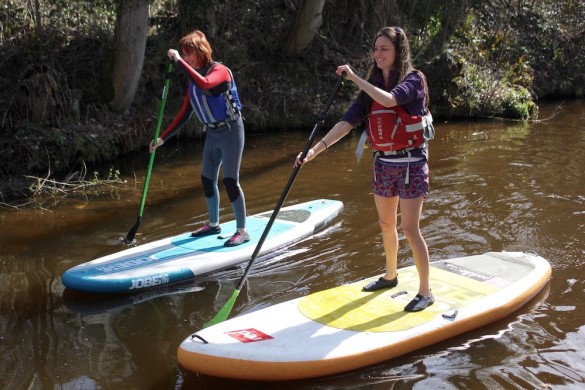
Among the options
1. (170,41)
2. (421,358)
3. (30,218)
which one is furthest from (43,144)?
(421,358)

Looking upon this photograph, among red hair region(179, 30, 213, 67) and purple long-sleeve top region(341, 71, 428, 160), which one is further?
red hair region(179, 30, 213, 67)

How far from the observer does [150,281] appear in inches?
192

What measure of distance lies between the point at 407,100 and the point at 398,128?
20cm

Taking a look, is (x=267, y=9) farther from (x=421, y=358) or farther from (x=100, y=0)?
(x=421, y=358)

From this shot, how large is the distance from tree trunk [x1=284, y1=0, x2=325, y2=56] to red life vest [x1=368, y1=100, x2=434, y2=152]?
29.4 ft

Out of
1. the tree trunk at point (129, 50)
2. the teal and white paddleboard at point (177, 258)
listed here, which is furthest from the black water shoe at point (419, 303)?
the tree trunk at point (129, 50)

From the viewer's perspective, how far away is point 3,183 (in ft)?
25.9

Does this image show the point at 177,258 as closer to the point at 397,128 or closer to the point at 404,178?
the point at 404,178

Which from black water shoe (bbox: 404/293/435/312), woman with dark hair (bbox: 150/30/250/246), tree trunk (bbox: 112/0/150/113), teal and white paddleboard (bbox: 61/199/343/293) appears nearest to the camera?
black water shoe (bbox: 404/293/435/312)

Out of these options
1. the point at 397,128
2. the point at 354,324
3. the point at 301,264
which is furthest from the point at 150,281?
the point at 397,128

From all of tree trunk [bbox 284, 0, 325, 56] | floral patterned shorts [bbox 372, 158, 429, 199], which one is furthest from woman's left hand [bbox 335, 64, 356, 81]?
tree trunk [bbox 284, 0, 325, 56]

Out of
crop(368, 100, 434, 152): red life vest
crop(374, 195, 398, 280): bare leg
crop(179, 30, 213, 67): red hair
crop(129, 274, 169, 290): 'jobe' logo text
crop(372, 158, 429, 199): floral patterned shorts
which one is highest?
crop(179, 30, 213, 67): red hair

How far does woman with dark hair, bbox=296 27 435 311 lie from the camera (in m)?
3.76

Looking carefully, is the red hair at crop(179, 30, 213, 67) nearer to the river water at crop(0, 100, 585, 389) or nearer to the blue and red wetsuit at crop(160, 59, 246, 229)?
the blue and red wetsuit at crop(160, 59, 246, 229)
